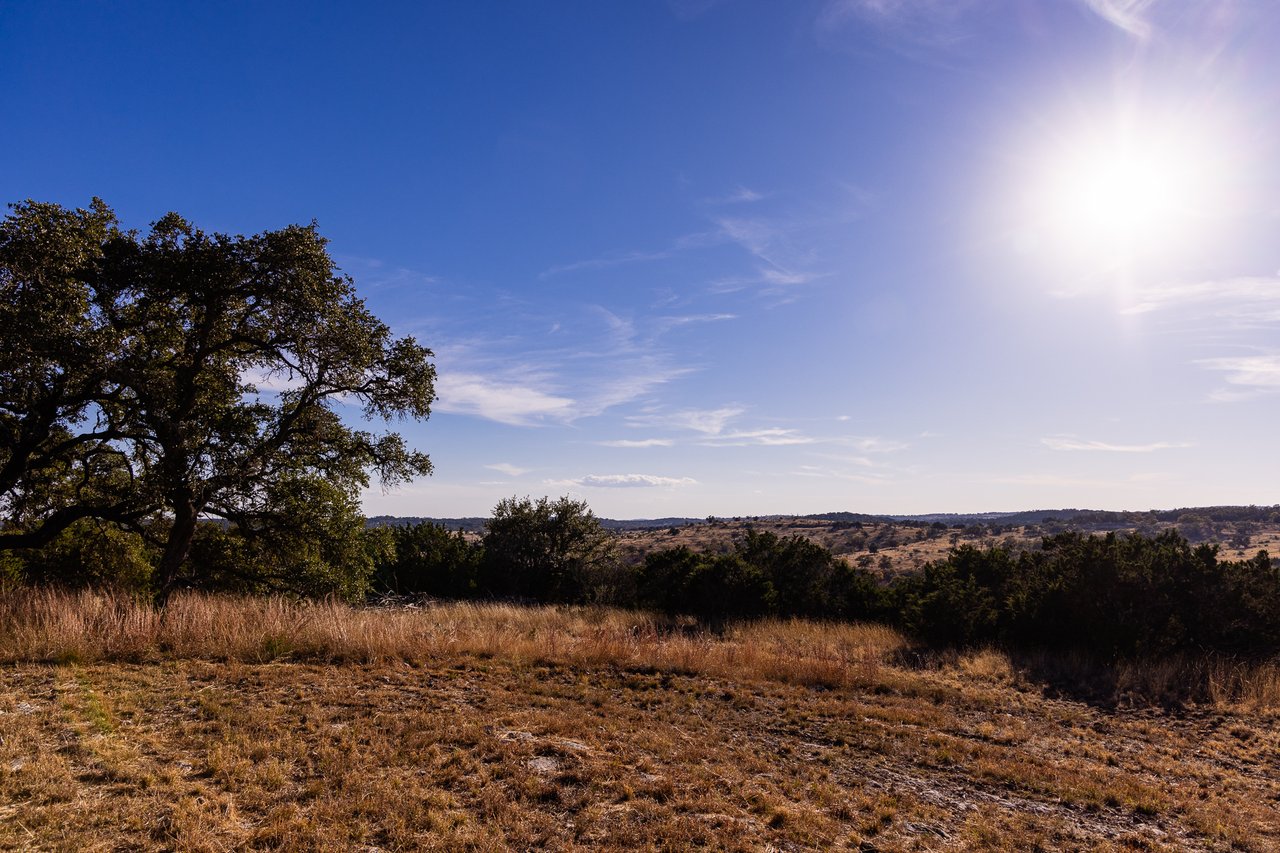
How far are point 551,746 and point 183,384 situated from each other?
396 inches

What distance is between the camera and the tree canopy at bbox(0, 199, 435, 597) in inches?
371

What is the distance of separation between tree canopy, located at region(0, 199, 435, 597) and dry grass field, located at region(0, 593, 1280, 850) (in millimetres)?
2726

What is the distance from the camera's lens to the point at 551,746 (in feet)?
19.0

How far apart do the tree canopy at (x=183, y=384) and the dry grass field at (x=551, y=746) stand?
8.94 ft

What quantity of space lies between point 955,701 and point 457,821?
8476 millimetres

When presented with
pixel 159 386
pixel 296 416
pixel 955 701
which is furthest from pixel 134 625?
pixel 955 701

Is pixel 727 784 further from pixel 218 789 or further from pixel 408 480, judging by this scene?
pixel 408 480

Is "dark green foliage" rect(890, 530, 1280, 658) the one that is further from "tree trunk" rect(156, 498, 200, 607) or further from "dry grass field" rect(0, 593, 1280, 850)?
"tree trunk" rect(156, 498, 200, 607)

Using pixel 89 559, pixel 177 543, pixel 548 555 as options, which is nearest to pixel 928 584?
pixel 548 555

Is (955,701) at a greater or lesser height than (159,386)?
lesser

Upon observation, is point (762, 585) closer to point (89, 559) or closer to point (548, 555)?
point (548, 555)

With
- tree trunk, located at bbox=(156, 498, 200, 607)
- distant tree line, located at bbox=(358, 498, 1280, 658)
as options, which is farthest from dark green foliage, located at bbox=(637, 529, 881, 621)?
tree trunk, located at bbox=(156, 498, 200, 607)

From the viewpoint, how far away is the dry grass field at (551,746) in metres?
4.07

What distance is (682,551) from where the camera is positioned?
69.5 ft
